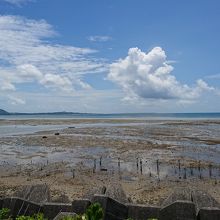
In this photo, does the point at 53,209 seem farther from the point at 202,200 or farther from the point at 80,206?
the point at 202,200

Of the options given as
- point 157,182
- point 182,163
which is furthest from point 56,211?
point 182,163

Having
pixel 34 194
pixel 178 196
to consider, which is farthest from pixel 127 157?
pixel 178 196

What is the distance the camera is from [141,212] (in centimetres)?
884

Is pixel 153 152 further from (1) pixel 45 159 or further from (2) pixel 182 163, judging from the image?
(1) pixel 45 159

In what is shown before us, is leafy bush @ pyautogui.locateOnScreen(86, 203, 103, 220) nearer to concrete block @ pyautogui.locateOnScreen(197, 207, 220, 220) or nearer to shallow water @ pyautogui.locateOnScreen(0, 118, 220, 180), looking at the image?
concrete block @ pyautogui.locateOnScreen(197, 207, 220, 220)

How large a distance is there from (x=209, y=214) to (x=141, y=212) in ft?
5.35

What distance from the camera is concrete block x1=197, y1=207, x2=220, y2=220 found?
805cm

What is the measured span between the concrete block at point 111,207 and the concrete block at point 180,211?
3.15 feet

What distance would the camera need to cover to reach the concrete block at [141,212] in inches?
346

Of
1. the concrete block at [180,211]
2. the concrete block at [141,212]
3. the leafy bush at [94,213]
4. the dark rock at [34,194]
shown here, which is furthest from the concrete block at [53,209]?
the leafy bush at [94,213]

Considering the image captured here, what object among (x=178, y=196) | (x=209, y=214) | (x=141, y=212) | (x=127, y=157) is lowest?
(x=127, y=157)

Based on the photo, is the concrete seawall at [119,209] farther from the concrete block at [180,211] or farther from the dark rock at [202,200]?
the dark rock at [202,200]

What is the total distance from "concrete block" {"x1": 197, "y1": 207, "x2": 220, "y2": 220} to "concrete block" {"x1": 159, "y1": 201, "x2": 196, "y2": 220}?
0.17 meters

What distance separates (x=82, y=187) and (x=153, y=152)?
15.9 m
